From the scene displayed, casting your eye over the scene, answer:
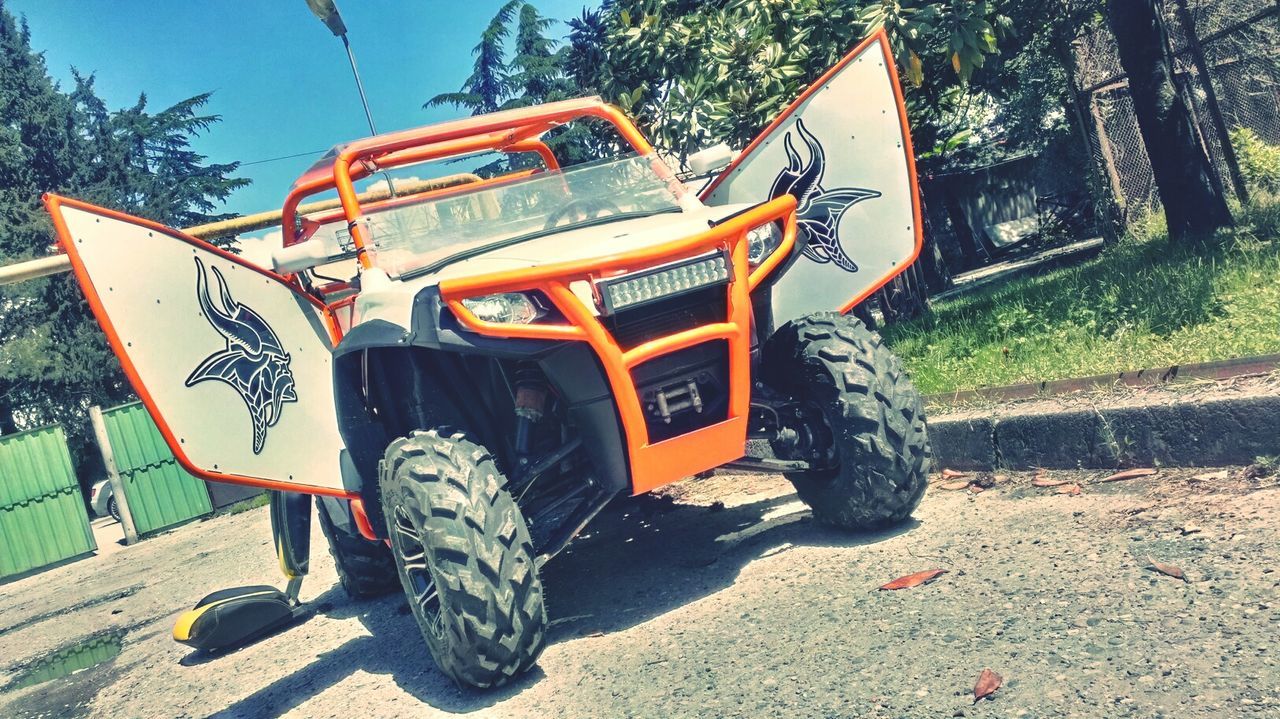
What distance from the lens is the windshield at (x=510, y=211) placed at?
4355mm

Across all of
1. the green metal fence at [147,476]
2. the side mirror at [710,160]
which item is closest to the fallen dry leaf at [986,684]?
the side mirror at [710,160]

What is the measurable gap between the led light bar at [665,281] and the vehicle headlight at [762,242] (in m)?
0.34

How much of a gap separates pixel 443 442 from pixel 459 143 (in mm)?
2436

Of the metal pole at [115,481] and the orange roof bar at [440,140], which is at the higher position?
the orange roof bar at [440,140]

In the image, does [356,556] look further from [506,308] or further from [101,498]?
[101,498]

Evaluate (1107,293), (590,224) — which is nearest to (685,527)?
(590,224)

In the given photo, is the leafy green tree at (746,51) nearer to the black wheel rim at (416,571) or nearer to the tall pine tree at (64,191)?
the black wheel rim at (416,571)

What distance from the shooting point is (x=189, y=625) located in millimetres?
5148

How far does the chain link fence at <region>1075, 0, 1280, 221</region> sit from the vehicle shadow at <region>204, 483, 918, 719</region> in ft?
16.6

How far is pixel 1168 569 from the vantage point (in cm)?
304

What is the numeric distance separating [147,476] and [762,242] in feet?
44.9

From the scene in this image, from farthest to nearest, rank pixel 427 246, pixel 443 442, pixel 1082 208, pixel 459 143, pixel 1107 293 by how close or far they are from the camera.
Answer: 1. pixel 1082 208
2. pixel 1107 293
3. pixel 459 143
4. pixel 427 246
5. pixel 443 442

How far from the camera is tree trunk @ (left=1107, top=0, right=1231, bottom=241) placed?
7.32m

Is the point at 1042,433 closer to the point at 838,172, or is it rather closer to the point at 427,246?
the point at 838,172
